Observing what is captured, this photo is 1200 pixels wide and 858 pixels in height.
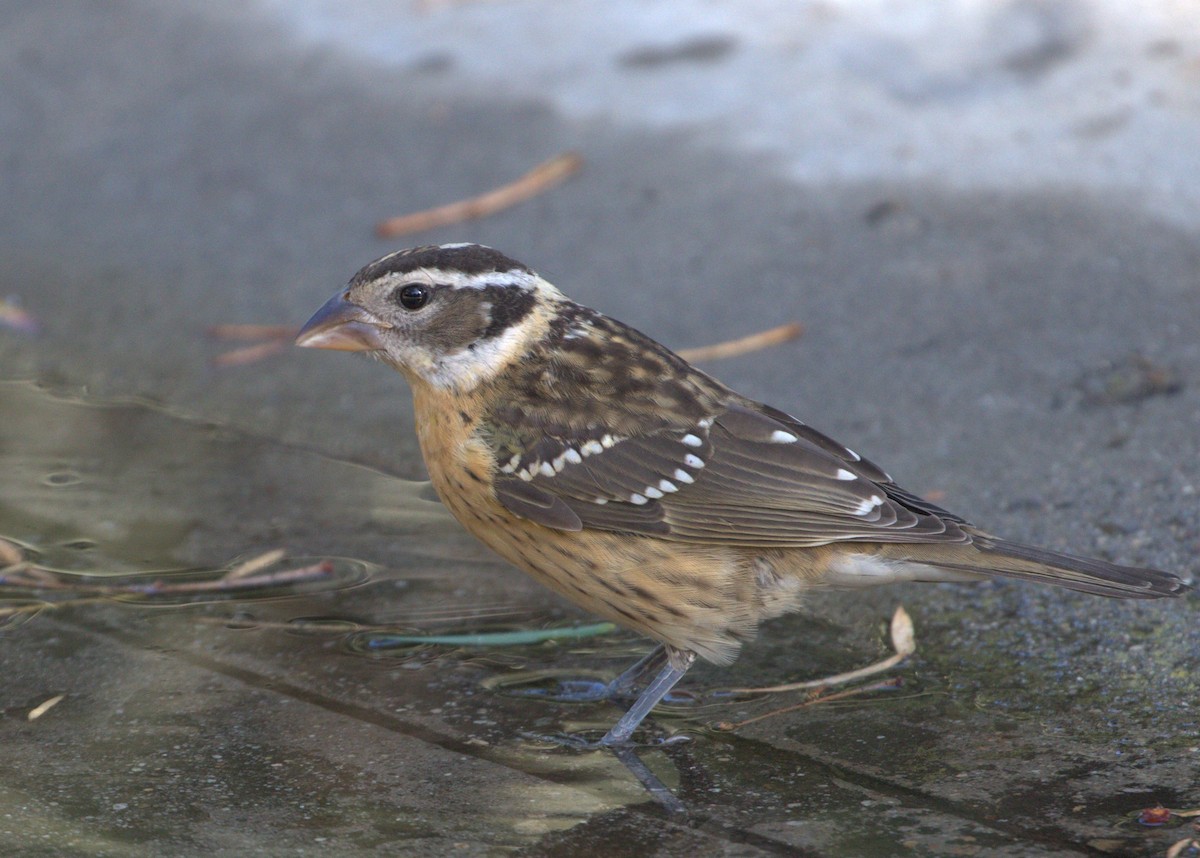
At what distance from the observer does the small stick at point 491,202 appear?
6.83 meters

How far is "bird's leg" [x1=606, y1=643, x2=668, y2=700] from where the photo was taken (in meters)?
4.18

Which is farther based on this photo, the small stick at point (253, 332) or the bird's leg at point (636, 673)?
the small stick at point (253, 332)

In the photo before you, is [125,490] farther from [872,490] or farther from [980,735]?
[980,735]

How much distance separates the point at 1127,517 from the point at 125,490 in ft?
11.2

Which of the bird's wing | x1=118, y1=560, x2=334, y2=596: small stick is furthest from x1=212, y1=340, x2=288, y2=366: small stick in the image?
the bird's wing

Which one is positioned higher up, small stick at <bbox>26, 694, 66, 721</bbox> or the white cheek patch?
the white cheek patch

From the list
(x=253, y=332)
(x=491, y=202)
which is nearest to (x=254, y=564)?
(x=253, y=332)

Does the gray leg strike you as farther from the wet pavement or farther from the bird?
the wet pavement

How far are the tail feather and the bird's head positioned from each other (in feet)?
4.93

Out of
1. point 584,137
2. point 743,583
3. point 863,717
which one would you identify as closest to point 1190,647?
point 863,717

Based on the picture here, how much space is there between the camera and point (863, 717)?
3850mm

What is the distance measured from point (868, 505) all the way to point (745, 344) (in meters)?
1.99

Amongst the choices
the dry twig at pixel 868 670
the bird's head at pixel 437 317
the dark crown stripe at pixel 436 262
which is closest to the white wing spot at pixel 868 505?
the dry twig at pixel 868 670

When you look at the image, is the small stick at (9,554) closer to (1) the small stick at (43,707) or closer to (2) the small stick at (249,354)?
(1) the small stick at (43,707)
